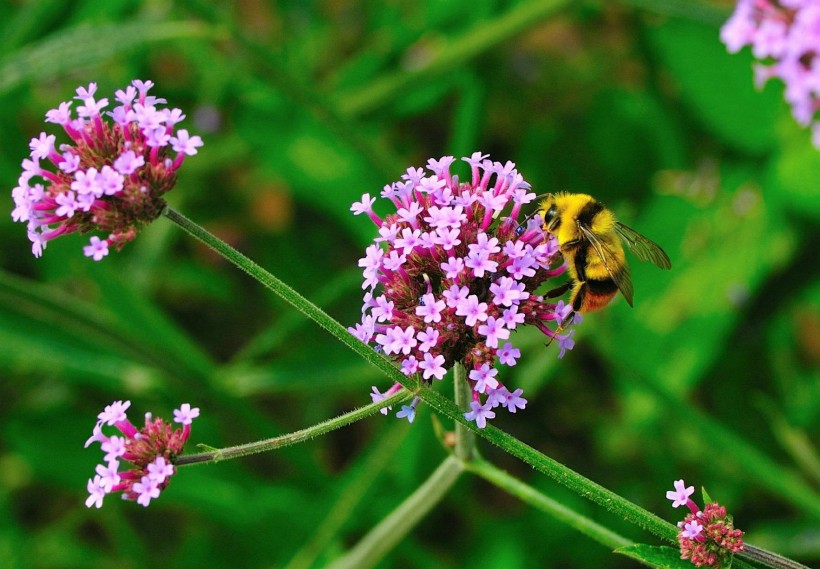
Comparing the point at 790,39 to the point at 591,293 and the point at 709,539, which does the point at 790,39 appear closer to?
the point at 591,293

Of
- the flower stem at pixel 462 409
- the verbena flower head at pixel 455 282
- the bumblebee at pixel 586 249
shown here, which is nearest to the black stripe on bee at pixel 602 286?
the bumblebee at pixel 586 249

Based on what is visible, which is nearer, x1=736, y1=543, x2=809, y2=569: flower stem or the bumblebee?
x1=736, y1=543, x2=809, y2=569: flower stem

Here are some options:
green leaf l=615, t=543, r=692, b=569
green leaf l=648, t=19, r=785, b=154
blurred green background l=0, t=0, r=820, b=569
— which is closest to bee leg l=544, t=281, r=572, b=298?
green leaf l=615, t=543, r=692, b=569

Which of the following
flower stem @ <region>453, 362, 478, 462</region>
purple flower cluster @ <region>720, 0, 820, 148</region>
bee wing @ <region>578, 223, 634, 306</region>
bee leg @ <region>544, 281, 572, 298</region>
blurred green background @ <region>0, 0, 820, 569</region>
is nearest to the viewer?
flower stem @ <region>453, 362, 478, 462</region>

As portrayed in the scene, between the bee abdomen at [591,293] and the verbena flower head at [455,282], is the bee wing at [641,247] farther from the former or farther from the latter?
the verbena flower head at [455,282]

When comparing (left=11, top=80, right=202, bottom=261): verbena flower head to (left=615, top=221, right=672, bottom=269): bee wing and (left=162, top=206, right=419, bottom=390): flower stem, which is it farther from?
(left=615, top=221, right=672, bottom=269): bee wing

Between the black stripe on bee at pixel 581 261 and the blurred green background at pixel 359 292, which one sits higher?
the blurred green background at pixel 359 292
